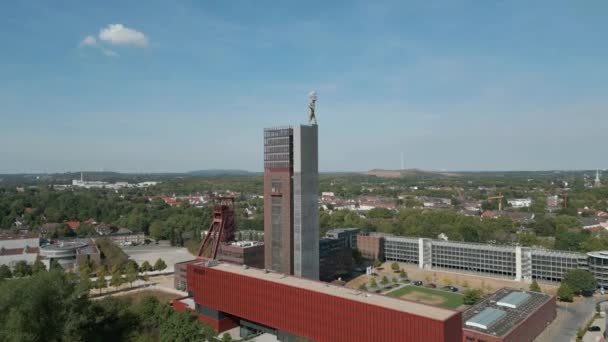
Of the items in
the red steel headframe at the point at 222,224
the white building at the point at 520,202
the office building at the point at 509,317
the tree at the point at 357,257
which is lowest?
the tree at the point at 357,257

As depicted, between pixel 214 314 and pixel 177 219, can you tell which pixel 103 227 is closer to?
pixel 177 219

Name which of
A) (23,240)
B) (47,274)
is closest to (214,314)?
(47,274)

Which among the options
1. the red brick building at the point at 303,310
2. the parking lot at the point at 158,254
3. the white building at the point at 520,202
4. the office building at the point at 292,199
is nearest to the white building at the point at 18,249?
the parking lot at the point at 158,254

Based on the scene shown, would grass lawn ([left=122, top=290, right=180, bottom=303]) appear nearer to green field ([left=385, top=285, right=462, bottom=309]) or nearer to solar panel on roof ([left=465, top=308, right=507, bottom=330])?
green field ([left=385, top=285, right=462, bottom=309])

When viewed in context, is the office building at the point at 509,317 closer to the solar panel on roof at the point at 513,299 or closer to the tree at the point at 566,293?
the solar panel on roof at the point at 513,299

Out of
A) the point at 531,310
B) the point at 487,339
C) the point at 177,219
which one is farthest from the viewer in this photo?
the point at 177,219

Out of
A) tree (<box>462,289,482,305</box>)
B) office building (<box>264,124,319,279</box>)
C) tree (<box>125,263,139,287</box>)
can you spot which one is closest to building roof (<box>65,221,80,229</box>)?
tree (<box>125,263,139,287</box>)

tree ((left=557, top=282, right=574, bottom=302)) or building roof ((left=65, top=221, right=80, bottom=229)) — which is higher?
building roof ((left=65, top=221, right=80, bottom=229))
